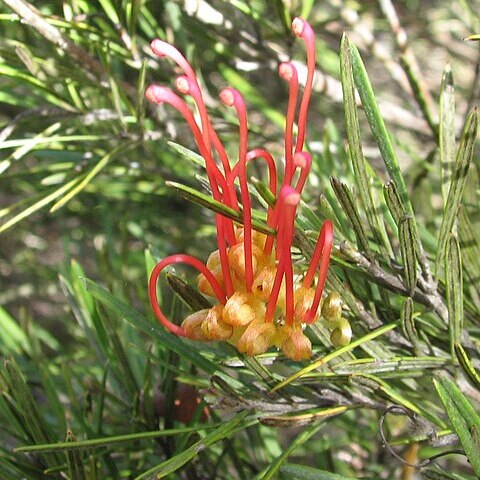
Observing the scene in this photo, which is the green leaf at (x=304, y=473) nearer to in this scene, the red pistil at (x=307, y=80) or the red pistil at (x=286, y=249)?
the red pistil at (x=286, y=249)

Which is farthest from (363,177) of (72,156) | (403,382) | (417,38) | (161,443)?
(417,38)

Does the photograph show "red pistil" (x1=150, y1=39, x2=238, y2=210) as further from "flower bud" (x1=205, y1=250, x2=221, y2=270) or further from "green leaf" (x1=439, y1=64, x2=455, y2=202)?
"green leaf" (x1=439, y1=64, x2=455, y2=202)

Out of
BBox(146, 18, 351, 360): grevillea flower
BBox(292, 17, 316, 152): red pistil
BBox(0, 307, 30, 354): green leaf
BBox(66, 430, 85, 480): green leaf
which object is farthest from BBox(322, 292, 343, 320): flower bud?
BBox(0, 307, 30, 354): green leaf

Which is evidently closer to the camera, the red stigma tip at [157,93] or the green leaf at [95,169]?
the red stigma tip at [157,93]

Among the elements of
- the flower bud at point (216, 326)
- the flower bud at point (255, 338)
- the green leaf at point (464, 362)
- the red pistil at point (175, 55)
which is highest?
the red pistil at point (175, 55)

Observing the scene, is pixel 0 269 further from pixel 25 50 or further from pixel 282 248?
pixel 282 248

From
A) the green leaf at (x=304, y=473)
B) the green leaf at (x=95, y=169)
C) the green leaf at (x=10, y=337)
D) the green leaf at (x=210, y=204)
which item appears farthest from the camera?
the green leaf at (x=10, y=337)

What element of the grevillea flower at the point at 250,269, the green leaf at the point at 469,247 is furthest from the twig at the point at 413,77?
the grevillea flower at the point at 250,269
